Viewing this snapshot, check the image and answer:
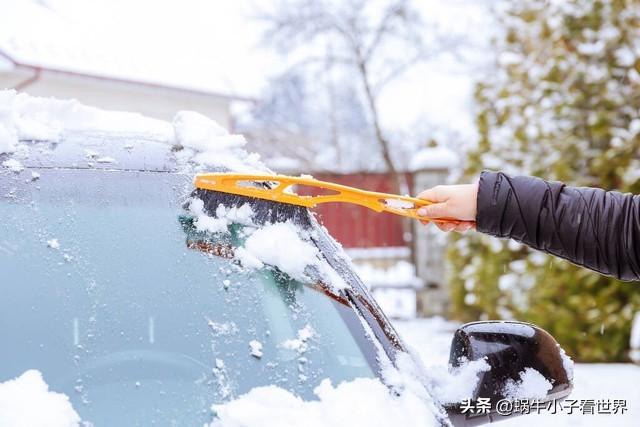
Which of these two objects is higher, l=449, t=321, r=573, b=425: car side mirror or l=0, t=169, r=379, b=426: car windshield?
l=0, t=169, r=379, b=426: car windshield

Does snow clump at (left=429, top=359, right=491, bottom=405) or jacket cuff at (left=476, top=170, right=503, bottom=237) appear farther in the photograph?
jacket cuff at (left=476, top=170, right=503, bottom=237)

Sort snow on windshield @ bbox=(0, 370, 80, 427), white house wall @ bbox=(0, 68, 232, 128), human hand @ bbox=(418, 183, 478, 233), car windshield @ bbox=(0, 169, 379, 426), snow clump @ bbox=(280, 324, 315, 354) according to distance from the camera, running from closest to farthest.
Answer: snow on windshield @ bbox=(0, 370, 80, 427) → car windshield @ bbox=(0, 169, 379, 426) → snow clump @ bbox=(280, 324, 315, 354) → human hand @ bbox=(418, 183, 478, 233) → white house wall @ bbox=(0, 68, 232, 128)

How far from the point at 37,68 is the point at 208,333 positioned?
10.9 m

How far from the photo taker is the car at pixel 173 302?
156cm

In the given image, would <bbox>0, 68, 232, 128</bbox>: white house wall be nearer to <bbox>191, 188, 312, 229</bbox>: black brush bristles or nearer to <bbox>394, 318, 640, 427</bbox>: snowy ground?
<bbox>394, 318, 640, 427</bbox>: snowy ground

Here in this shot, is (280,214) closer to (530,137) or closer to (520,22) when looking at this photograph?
(530,137)

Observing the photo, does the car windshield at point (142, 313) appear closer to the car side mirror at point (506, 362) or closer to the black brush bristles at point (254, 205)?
the black brush bristles at point (254, 205)

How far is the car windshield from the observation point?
5.05ft

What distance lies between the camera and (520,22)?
784cm

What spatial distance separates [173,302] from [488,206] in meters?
0.86

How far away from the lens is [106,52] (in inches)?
527

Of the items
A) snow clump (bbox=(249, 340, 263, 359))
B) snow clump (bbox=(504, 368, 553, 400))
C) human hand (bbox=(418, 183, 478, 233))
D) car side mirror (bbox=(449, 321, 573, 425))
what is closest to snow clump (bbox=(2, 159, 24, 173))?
snow clump (bbox=(249, 340, 263, 359))

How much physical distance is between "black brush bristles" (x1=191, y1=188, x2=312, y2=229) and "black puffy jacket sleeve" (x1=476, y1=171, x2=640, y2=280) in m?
0.55

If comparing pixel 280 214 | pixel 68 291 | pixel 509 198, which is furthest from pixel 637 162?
pixel 68 291
